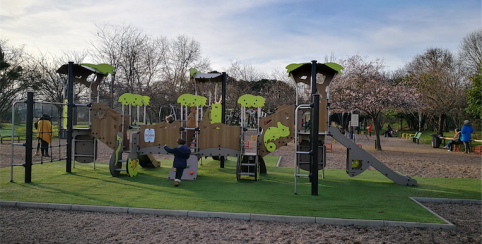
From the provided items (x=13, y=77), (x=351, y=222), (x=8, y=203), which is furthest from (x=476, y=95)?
(x=13, y=77)

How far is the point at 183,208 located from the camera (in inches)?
248

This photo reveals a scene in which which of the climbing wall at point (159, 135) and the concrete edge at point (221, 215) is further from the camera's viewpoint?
the climbing wall at point (159, 135)

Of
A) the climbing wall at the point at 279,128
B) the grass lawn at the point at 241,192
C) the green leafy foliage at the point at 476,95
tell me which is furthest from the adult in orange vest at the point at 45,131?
the green leafy foliage at the point at 476,95

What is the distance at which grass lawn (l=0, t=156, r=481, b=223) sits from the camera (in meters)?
6.39

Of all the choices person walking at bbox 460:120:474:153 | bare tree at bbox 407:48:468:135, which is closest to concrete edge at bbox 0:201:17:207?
person walking at bbox 460:120:474:153

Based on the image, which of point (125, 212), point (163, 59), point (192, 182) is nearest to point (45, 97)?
point (163, 59)

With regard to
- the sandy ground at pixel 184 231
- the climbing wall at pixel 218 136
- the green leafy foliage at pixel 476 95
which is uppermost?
the green leafy foliage at pixel 476 95

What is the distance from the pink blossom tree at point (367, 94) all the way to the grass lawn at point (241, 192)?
8.68 metres

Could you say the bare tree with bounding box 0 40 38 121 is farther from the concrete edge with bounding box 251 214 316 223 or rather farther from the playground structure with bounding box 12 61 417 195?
the concrete edge with bounding box 251 214 316 223

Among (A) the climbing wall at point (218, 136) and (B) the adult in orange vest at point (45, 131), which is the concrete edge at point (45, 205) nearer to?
(A) the climbing wall at point (218, 136)

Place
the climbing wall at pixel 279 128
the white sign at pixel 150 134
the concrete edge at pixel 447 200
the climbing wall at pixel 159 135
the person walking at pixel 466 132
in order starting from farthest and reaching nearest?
the person walking at pixel 466 132 < the white sign at pixel 150 134 < the climbing wall at pixel 159 135 < the climbing wall at pixel 279 128 < the concrete edge at pixel 447 200

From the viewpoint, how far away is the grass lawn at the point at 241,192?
252 inches

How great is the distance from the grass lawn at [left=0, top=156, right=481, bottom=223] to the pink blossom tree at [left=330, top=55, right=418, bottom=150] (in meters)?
8.68

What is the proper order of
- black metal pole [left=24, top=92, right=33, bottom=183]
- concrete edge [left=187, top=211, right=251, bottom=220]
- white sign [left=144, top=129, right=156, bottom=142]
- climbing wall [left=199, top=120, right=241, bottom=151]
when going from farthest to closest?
white sign [left=144, top=129, right=156, bottom=142], climbing wall [left=199, top=120, right=241, bottom=151], black metal pole [left=24, top=92, right=33, bottom=183], concrete edge [left=187, top=211, right=251, bottom=220]
